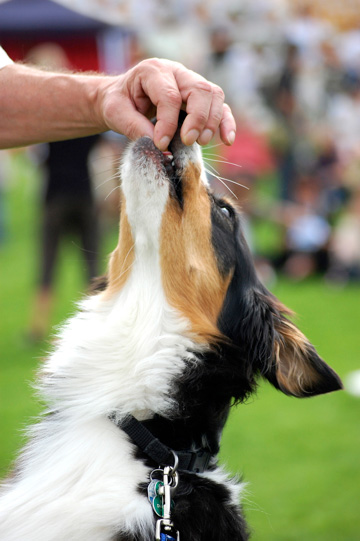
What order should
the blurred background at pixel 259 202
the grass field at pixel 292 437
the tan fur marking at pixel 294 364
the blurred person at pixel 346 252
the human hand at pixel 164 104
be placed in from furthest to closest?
the blurred person at pixel 346 252
the blurred background at pixel 259 202
the grass field at pixel 292 437
the tan fur marking at pixel 294 364
the human hand at pixel 164 104

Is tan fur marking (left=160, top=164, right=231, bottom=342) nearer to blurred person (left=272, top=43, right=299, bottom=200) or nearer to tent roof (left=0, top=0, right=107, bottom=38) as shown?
blurred person (left=272, top=43, right=299, bottom=200)

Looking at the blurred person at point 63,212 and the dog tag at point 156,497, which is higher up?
the dog tag at point 156,497

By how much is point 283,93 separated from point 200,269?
1185 cm

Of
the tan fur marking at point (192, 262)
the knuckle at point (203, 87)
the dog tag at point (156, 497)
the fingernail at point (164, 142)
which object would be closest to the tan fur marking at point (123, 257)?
the tan fur marking at point (192, 262)

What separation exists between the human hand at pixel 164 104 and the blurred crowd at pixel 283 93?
28.8 ft

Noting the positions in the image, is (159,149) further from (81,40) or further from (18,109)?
(81,40)

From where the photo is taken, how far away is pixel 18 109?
2807 millimetres

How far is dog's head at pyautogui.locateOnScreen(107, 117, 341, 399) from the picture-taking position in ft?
8.77

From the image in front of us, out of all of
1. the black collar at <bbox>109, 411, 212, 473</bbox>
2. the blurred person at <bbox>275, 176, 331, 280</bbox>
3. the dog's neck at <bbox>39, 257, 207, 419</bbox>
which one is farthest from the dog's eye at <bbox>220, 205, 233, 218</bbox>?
the blurred person at <bbox>275, 176, 331, 280</bbox>

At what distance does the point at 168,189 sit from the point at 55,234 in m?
4.93

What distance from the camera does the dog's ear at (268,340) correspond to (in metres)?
2.62

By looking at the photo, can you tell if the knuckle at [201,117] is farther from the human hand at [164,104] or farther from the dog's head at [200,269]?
the dog's head at [200,269]

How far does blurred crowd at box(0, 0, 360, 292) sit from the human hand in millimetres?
8785

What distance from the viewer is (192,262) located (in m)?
2.82
